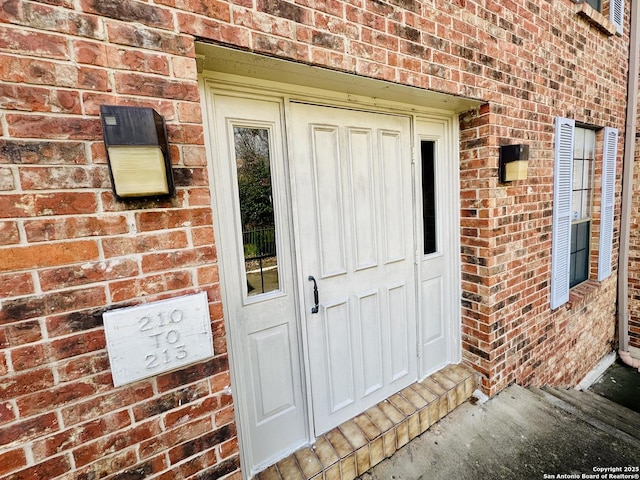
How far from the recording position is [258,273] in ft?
5.49

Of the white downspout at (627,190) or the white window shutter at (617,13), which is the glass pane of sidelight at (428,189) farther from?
the white downspout at (627,190)

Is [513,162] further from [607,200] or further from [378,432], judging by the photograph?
[607,200]

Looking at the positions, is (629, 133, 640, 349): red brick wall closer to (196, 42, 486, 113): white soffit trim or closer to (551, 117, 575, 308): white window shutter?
(551, 117, 575, 308): white window shutter

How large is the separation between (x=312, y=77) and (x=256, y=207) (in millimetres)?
733

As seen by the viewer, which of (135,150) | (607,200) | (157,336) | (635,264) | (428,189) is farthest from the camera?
(635,264)

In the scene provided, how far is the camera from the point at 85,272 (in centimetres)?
103

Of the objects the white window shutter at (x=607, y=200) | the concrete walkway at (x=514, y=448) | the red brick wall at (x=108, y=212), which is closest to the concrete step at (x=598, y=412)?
the concrete walkway at (x=514, y=448)

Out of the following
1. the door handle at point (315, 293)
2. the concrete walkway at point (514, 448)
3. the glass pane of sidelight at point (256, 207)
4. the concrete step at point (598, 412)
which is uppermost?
the glass pane of sidelight at point (256, 207)

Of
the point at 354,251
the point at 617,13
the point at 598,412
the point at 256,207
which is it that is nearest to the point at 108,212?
the point at 256,207

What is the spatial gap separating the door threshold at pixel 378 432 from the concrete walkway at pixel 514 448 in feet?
0.23

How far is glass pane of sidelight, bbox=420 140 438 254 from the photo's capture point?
2303 mm

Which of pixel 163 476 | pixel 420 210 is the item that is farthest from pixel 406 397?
pixel 163 476

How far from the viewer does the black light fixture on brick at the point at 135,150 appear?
980 millimetres

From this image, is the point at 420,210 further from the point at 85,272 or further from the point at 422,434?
the point at 85,272
